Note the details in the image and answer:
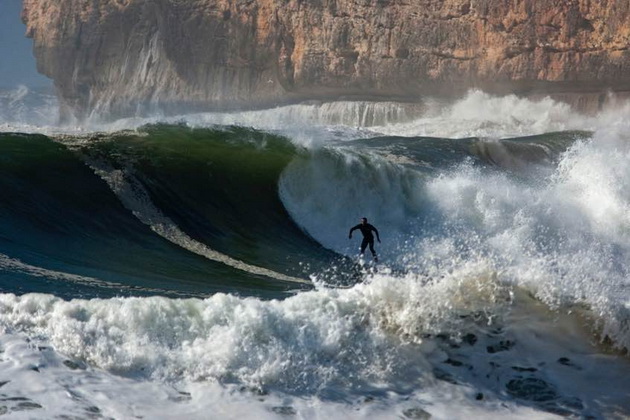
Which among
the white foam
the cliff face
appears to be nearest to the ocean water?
the white foam

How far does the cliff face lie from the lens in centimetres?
4694

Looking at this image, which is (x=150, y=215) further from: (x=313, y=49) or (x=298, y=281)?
(x=313, y=49)

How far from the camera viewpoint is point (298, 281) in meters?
12.5

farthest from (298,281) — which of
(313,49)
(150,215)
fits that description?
(313,49)

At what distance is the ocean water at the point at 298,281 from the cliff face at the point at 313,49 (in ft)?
78.4

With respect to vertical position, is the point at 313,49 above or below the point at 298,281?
above

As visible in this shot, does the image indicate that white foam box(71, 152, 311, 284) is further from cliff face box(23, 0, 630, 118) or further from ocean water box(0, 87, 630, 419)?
cliff face box(23, 0, 630, 118)

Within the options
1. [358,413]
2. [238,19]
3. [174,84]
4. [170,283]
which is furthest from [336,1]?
[358,413]

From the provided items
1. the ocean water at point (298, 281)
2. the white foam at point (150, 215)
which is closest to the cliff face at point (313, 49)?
the ocean water at point (298, 281)

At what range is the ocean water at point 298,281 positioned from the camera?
749cm

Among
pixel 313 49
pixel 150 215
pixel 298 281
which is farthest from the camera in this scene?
pixel 313 49

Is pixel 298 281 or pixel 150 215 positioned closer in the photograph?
pixel 298 281

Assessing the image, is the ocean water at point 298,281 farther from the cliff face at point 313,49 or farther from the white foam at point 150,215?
the cliff face at point 313,49

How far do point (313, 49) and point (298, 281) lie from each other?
149 ft
